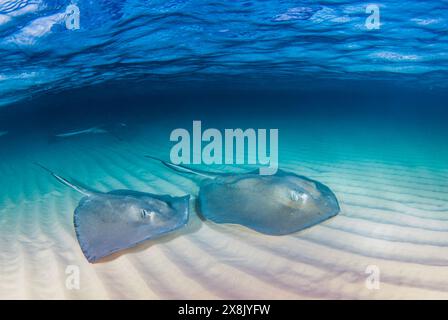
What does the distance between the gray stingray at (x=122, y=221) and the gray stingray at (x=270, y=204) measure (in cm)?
52

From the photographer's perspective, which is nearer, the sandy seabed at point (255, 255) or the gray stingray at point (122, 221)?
the sandy seabed at point (255, 255)

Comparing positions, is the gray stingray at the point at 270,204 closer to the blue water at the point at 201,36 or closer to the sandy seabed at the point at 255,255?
the sandy seabed at the point at 255,255

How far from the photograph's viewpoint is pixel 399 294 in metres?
2.82

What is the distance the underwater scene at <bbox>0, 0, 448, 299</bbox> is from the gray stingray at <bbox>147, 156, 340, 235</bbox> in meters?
0.02

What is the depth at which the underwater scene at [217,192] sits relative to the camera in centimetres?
324

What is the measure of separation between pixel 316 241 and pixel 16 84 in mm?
11884

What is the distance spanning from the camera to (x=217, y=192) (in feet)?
15.3

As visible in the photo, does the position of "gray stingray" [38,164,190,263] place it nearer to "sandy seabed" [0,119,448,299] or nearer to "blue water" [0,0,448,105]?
"sandy seabed" [0,119,448,299]

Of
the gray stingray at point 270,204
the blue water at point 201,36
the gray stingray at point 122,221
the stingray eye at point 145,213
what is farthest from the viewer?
the blue water at point 201,36

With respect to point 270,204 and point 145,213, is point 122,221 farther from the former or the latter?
point 270,204

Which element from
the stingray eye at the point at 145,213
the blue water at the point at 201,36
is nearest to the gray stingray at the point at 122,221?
the stingray eye at the point at 145,213

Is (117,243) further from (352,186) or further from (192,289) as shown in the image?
(352,186)

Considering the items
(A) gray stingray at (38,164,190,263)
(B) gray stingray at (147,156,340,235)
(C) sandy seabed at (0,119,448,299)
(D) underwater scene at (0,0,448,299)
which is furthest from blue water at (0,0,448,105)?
(B) gray stingray at (147,156,340,235)

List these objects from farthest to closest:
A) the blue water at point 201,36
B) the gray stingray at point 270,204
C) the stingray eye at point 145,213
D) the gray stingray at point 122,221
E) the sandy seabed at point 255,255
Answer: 1. the blue water at point 201,36
2. the stingray eye at point 145,213
3. the gray stingray at point 270,204
4. the gray stingray at point 122,221
5. the sandy seabed at point 255,255
